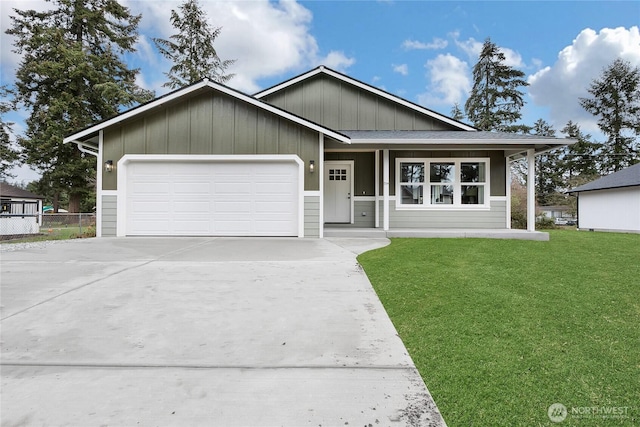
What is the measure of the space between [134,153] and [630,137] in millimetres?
38478

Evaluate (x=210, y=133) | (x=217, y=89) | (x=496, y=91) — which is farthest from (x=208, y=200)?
(x=496, y=91)

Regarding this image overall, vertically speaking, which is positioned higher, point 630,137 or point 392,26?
point 392,26

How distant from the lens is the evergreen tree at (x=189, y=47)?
891 inches

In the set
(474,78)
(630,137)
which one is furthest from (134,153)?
(630,137)

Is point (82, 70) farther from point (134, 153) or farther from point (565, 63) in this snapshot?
point (565, 63)

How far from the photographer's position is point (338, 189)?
428 inches

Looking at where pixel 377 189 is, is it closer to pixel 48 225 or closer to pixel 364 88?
pixel 364 88

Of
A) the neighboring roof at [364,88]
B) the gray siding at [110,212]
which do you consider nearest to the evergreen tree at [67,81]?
the neighboring roof at [364,88]

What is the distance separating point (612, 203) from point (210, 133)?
19274 mm

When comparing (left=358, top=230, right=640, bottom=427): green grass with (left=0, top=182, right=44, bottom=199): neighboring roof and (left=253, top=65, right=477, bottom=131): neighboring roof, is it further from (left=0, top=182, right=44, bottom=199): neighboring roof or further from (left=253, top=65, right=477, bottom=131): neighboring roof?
(left=0, top=182, right=44, bottom=199): neighboring roof

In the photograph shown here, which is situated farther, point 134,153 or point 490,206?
point 490,206

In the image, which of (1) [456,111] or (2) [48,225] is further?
(1) [456,111]

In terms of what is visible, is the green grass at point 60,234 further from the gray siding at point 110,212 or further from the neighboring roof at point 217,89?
the neighboring roof at point 217,89

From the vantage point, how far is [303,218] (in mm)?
8773
